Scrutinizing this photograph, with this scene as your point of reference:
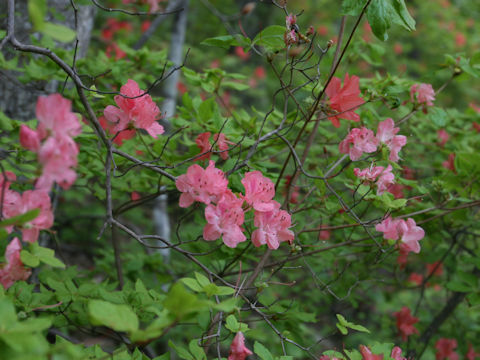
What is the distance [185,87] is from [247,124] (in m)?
2.84

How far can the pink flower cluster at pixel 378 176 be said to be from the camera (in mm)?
1373

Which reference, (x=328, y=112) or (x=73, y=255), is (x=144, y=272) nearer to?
(x=328, y=112)

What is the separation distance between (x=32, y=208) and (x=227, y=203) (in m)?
0.44

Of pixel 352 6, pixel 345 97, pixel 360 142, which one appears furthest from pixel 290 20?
pixel 360 142

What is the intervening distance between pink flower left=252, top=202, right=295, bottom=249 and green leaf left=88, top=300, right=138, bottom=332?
1.46 ft

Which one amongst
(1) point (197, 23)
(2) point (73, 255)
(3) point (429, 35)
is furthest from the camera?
(3) point (429, 35)

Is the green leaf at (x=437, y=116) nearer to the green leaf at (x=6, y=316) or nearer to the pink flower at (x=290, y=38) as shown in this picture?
the pink flower at (x=290, y=38)

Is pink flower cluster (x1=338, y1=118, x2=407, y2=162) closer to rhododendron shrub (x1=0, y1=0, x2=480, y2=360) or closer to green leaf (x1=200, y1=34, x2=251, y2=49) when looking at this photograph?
rhododendron shrub (x1=0, y1=0, x2=480, y2=360)

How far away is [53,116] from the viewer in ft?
2.72

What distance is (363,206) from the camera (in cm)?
178

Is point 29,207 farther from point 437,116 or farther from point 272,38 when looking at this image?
point 437,116

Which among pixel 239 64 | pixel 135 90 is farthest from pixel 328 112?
pixel 239 64

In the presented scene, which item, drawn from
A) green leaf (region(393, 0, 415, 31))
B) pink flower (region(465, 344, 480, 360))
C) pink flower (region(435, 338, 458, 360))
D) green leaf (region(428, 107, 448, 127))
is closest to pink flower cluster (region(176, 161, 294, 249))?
green leaf (region(393, 0, 415, 31))

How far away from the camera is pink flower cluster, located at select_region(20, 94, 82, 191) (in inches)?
32.1
